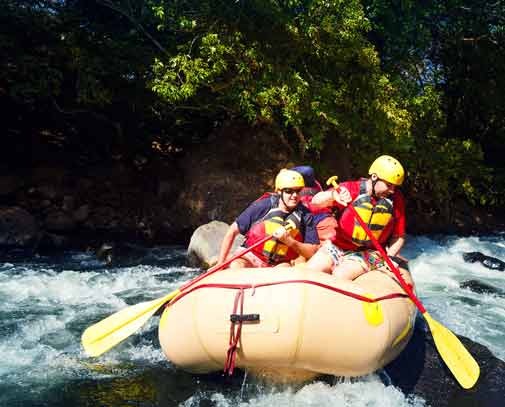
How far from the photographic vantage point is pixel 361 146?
8125 mm

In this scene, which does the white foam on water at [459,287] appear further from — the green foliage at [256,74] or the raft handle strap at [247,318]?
the raft handle strap at [247,318]

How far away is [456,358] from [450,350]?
0.20ft

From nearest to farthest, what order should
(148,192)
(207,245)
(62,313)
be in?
(62,313), (207,245), (148,192)

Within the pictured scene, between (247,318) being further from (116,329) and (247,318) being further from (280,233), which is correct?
(116,329)

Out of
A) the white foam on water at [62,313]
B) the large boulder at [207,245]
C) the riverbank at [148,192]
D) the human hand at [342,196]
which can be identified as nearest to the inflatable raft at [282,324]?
the human hand at [342,196]

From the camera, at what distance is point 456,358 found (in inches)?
129

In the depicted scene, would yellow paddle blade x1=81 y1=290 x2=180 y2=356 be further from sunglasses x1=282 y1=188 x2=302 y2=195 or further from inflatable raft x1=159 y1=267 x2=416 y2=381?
sunglasses x1=282 y1=188 x2=302 y2=195

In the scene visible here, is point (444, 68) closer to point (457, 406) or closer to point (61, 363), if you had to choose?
point (457, 406)

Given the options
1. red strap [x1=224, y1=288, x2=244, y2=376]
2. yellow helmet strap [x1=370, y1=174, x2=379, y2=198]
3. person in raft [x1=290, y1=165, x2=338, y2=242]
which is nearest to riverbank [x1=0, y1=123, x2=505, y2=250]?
person in raft [x1=290, y1=165, x2=338, y2=242]

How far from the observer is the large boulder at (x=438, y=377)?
3081mm

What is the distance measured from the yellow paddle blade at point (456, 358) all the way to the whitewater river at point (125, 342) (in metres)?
0.35

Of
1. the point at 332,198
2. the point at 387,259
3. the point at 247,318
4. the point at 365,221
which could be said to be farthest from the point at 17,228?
the point at 387,259

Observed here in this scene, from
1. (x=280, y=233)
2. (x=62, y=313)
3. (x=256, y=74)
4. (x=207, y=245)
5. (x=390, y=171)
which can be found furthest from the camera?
(x=256, y=74)

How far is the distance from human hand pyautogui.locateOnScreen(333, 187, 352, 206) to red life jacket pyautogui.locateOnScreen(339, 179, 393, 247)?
19 cm
